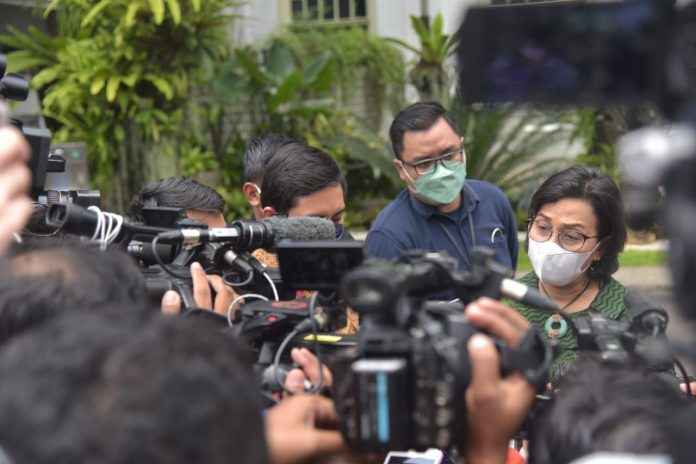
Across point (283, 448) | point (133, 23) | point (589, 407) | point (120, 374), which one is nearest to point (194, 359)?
point (120, 374)

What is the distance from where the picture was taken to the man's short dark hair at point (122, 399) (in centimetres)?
99

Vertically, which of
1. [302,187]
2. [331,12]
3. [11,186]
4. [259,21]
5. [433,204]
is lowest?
[433,204]

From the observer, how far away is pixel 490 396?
1.33 meters

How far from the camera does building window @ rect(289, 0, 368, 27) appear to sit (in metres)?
10.5

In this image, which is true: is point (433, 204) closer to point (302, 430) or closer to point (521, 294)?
point (521, 294)

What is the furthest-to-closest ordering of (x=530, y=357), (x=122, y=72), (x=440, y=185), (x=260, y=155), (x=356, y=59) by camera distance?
(x=356, y=59) < (x=122, y=72) < (x=260, y=155) < (x=440, y=185) < (x=530, y=357)

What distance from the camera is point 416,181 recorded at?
3354 mm

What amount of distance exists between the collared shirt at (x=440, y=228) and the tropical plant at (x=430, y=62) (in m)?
6.28

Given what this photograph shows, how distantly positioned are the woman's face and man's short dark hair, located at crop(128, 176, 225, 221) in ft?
4.03

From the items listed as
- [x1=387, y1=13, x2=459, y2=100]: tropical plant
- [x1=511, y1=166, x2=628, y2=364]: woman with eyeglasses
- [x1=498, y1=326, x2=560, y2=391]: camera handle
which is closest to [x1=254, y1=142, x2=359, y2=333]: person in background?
[x1=511, y1=166, x2=628, y2=364]: woman with eyeglasses

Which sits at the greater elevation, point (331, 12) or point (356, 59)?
point (331, 12)

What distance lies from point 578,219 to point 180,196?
1.42 metres

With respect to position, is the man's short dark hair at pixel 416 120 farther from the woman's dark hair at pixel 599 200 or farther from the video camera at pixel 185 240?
the video camera at pixel 185 240

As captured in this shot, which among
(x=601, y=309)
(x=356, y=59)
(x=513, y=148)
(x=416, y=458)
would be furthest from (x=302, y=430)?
(x=356, y=59)
